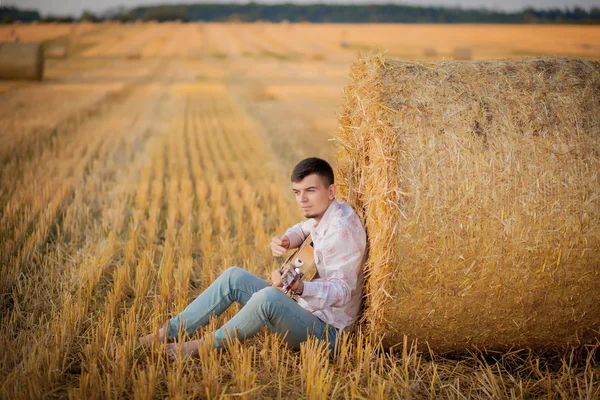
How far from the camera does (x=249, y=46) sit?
42.8 meters

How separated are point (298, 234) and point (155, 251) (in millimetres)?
2270

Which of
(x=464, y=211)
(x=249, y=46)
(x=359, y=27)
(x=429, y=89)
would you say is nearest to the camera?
(x=464, y=211)

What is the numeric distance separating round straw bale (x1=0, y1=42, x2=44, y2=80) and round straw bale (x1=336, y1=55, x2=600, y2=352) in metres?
21.1

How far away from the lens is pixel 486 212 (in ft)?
12.3

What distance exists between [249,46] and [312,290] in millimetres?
40883

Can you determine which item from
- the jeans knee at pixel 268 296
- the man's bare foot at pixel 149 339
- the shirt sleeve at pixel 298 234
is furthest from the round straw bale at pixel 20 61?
the jeans knee at pixel 268 296

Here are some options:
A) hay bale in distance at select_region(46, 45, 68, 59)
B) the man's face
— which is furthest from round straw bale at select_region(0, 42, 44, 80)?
the man's face

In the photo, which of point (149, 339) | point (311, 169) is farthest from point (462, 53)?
point (149, 339)

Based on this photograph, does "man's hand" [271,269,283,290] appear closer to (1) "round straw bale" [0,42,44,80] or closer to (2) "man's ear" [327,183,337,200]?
(2) "man's ear" [327,183,337,200]

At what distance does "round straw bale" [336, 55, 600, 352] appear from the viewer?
3.74 meters

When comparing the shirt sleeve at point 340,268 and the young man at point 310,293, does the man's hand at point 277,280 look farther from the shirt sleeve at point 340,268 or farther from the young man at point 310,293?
the shirt sleeve at point 340,268

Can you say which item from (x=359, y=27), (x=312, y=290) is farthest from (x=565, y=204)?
(x=359, y=27)

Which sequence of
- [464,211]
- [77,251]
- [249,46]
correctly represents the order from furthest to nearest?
[249,46]
[77,251]
[464,211]

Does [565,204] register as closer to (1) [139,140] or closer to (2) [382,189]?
(2) [382,189]
